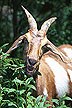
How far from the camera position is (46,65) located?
18.1 feet

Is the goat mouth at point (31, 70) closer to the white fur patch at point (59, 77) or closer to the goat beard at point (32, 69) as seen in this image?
the goat beard at point (32, 69)

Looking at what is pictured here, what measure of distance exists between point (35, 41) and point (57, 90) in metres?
1.31

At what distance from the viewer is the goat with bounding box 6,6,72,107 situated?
14.8 ft

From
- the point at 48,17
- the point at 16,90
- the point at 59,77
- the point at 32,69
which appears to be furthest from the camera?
the point at 48,17

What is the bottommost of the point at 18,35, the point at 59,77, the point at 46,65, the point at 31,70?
the point at 31,70

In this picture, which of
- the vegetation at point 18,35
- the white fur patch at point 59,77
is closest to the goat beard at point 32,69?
the vegetation at point 18,35

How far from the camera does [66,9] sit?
857 centimetres

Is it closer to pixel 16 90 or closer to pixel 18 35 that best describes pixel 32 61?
pixel 16 90

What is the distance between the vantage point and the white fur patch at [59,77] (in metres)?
5.43

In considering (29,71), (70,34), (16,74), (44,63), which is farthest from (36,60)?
(70,34)

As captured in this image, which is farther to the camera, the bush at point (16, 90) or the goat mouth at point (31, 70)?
the goat mouth at point (31, 70)

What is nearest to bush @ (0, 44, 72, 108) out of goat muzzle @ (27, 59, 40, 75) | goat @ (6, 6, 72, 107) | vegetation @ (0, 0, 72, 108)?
vegetation @ (0, 0, 72, 108)

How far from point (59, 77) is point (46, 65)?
369 millimetres

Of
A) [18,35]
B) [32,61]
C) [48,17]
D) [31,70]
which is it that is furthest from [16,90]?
[48,17]
